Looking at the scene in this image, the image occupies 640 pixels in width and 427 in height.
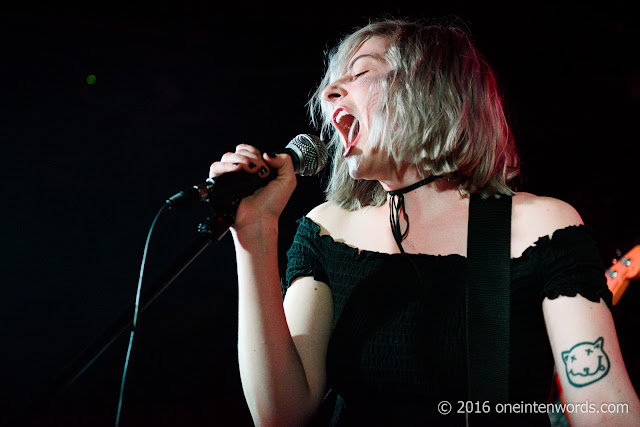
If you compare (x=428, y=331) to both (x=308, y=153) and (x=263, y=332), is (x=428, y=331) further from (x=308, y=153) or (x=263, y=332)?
(x=308, y=153)

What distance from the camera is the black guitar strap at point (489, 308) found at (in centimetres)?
123

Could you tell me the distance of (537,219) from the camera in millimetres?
1313

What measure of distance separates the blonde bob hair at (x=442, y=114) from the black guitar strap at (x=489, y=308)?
0.49 ft

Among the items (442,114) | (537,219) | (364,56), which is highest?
(364,56)

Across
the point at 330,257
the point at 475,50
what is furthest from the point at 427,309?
the point at 475,50

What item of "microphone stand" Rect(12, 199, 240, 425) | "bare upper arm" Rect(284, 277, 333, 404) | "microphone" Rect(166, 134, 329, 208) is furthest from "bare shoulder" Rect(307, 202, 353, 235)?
"microphone stand" Rect(12, 199, 240, 425)

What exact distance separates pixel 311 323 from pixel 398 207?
421 mm

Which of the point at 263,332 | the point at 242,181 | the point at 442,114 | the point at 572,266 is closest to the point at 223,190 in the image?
the point at 242,181

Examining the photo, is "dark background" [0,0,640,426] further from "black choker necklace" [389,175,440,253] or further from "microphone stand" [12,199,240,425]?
"microphone stand" [12,199,240,425]

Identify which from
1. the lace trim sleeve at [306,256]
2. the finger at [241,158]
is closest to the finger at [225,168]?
the finger at [241,158]

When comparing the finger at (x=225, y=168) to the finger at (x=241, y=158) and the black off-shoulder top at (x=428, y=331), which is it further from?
the black off-shoulder top at (x=428, y=331)

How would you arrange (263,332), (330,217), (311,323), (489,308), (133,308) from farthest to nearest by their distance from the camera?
(330,217)
(311,323)
(263,332)
(489,308)
(133,308)

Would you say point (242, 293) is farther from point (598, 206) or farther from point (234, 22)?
point (598, 206)

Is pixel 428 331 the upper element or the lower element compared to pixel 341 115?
lower
